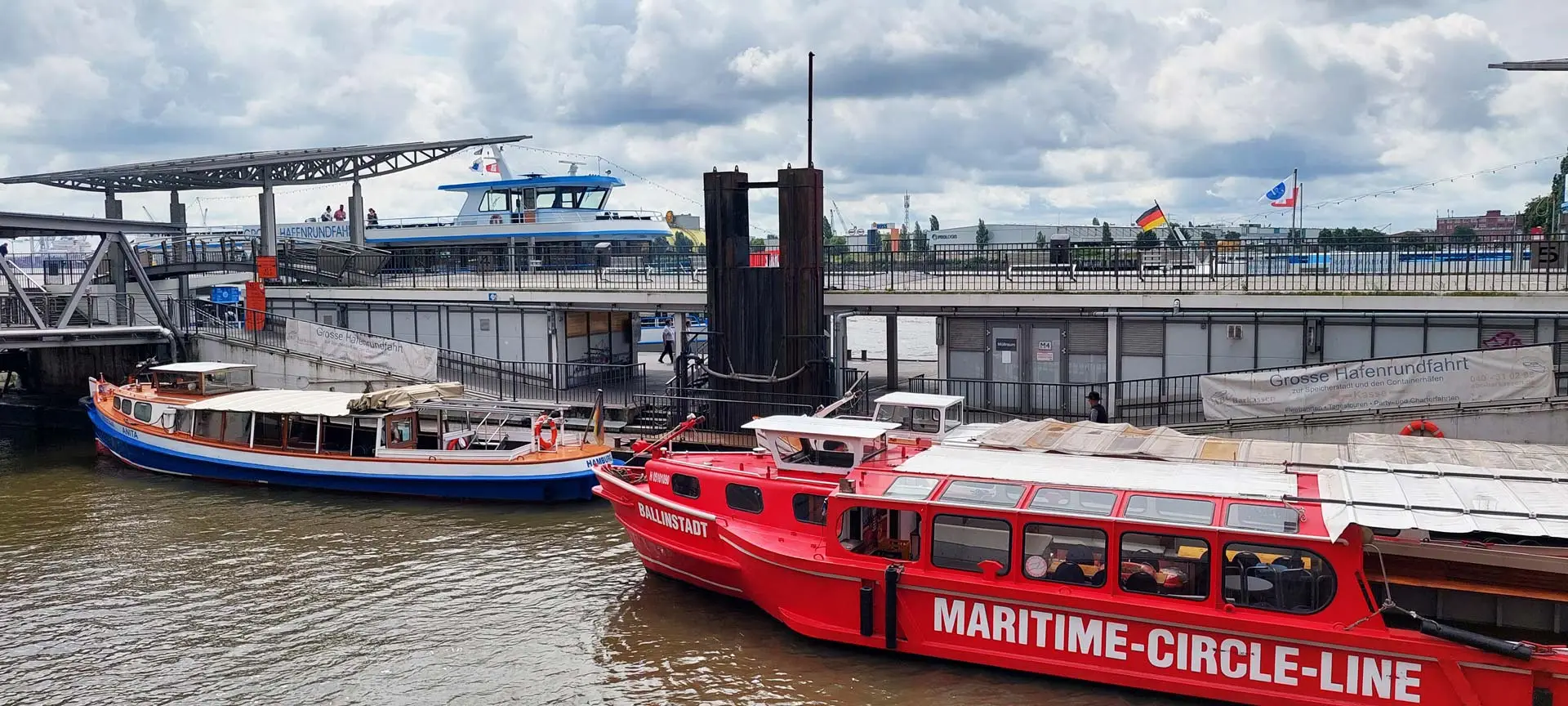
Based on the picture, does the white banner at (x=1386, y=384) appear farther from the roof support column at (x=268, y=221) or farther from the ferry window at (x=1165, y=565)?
the roof support column at (x=268, y=221)

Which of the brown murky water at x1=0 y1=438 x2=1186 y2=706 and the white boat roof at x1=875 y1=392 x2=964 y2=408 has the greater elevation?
the white boat roof at x1=875 y1=392 x2=964 y2=408

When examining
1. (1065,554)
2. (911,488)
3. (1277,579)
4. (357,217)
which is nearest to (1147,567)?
(1065,554)

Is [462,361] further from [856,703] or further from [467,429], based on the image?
[856,703]

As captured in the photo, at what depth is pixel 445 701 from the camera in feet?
43.2

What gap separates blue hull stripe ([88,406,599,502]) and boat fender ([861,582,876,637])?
28.3 ft

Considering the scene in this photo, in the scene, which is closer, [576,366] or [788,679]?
[788,679]

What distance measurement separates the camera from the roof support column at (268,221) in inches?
1553

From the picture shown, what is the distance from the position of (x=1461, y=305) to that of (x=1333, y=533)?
12.3 m

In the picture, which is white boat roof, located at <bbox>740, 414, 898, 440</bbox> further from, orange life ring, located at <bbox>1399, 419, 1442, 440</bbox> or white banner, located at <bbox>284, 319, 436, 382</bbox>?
white banner, located at <bbox>284, 319, 436, 382</bbox>

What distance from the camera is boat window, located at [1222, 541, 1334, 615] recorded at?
38.7ft

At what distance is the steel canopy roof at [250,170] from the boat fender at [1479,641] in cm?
3491

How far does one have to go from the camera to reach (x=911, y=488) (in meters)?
13.9

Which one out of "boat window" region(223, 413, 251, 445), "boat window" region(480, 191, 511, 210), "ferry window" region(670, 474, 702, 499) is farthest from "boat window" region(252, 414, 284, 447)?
"boat window" region(480, 191, 511, 210)

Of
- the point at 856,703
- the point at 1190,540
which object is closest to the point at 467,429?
the point at 856,703
